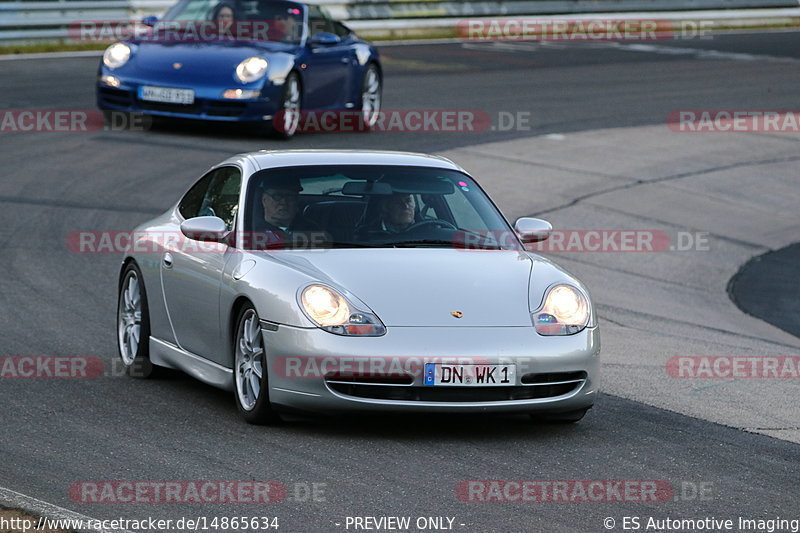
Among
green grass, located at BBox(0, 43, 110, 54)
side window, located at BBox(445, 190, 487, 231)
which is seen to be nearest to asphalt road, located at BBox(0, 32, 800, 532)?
side window, located at BBox(445, 190, 487, 231)

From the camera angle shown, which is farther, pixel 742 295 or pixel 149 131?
pixel 149 131

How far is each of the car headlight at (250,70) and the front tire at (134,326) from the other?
7.77m

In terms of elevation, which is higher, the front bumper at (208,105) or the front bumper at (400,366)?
the front bumper at (400,366)

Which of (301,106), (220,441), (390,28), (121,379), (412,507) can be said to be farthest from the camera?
Result: (390,28)

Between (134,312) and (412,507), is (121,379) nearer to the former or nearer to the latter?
(134,312)

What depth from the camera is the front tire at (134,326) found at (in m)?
8.55

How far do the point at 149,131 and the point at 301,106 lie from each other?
72.7 inches

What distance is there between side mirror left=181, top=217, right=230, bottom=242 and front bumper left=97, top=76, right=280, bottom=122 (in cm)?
888

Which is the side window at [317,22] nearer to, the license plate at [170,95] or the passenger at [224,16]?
the passenger at [224,16]

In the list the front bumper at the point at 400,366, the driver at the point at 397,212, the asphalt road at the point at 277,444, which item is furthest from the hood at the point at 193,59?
the front bumper at the point at 400,366

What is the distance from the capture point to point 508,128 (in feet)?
64.1

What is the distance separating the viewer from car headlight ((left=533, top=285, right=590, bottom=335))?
709 cm

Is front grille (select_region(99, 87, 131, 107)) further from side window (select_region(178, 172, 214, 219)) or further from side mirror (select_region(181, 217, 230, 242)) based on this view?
side mirror (select_region(181, 217, 230, 242))

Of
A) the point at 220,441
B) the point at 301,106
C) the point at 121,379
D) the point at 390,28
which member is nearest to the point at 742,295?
the point at 301,106
